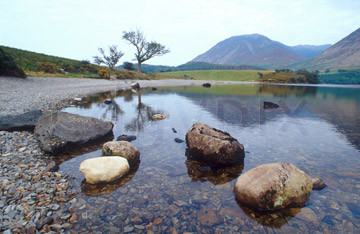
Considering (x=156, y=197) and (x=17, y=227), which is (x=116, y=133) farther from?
(x=17, y=227)

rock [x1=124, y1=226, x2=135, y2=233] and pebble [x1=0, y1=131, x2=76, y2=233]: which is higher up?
pebble [x1=0, y1=131, x2=76, y2=233]

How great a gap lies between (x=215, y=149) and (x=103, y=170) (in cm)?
417

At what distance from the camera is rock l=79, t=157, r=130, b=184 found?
6.29m

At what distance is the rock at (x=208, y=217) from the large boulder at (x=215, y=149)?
9.06 feet

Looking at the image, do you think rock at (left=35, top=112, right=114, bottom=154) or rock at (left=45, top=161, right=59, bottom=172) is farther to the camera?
rock at (left=35, top=112, right=114, bottom=154)

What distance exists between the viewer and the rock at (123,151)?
770cm

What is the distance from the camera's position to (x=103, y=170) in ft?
21.0

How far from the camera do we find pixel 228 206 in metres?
5.53

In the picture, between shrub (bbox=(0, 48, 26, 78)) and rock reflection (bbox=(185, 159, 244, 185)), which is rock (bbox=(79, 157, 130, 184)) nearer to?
rock reflection (bbox=(185, 159, 244, 185))

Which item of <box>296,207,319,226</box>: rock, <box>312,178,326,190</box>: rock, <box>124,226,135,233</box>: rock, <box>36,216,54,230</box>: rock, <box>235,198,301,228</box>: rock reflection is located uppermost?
<box>36,216,54,230</box>: rock

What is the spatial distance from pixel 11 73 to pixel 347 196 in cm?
3857

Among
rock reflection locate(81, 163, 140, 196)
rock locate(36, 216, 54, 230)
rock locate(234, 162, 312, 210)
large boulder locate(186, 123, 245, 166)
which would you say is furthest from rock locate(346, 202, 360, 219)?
rock locate(36, 216, 54, 230)

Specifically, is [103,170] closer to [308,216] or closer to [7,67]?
Answer: [308,216]

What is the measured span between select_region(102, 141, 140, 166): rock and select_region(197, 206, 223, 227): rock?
3.59 meters
